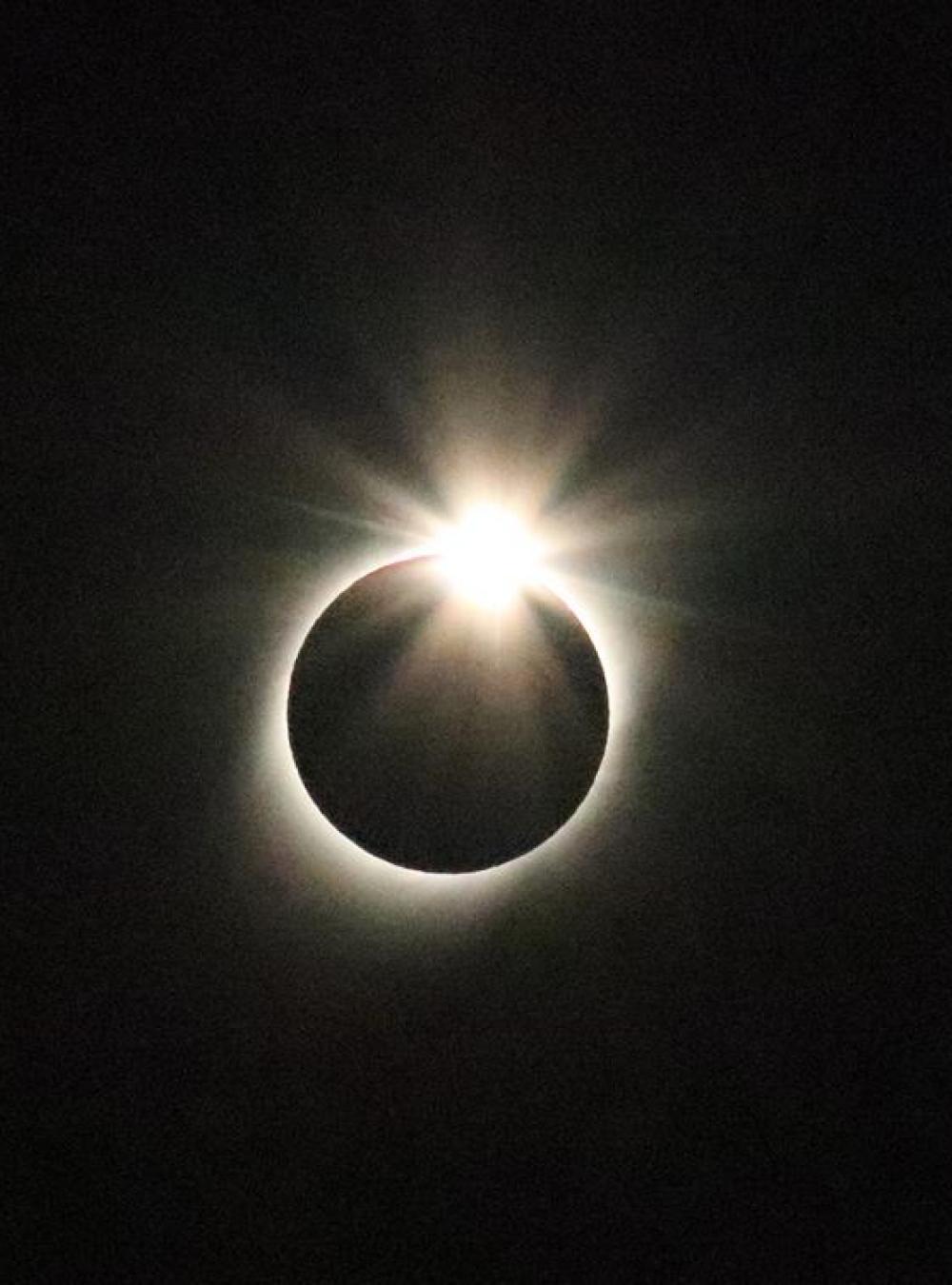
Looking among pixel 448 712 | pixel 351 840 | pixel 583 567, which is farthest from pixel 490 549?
pixel 351 840

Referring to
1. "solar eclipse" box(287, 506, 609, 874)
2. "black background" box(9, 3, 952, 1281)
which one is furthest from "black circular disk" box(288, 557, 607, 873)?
"black background" box(9, 3, 952, 1281)

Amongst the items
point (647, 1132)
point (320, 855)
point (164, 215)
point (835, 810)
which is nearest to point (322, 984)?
point (320, 855)

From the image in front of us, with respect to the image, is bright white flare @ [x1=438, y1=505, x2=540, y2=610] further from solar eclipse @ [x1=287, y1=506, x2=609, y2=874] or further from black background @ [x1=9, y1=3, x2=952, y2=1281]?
black background @ [x1=9, y1=3, x2=952, y2=1281]

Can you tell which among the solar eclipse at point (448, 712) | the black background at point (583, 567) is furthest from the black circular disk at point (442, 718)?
the black background at point (583, 567)

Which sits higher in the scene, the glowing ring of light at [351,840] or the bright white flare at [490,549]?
the bright white flare at [490,549]

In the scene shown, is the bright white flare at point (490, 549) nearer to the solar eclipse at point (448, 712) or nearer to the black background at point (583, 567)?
the solar eclipse at point (448, 712)

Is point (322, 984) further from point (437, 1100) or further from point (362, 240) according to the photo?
point (362, 240)
